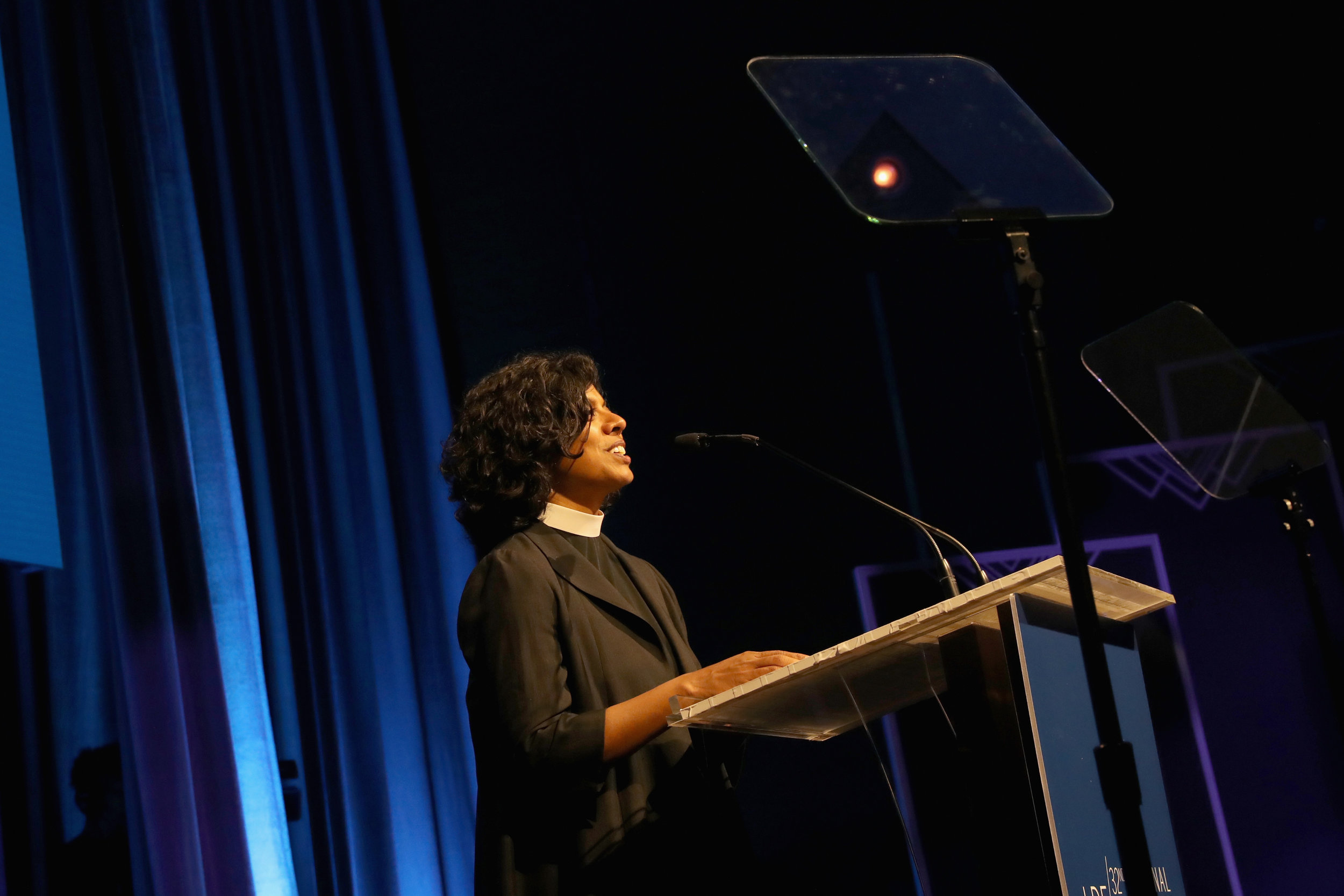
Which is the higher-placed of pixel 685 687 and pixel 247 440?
pixel 247 440

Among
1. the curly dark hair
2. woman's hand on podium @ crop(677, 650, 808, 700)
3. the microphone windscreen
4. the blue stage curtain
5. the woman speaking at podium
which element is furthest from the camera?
the blue stage curtain

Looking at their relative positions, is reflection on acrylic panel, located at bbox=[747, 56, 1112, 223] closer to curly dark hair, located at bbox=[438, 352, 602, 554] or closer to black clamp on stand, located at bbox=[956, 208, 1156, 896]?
black clamp on stand, located at bbox=[956, 208, 1156, 896]

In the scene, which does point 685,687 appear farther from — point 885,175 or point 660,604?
point 885,175

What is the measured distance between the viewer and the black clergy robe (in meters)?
1.61

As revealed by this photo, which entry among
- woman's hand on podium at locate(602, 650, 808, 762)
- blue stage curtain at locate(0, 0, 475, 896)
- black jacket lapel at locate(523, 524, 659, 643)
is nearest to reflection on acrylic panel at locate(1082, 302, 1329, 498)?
black jacket lapel at locate(523, 524, 659, 643)

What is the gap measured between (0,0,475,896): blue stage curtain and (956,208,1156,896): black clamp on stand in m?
1.96

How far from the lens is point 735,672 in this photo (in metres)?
1.46

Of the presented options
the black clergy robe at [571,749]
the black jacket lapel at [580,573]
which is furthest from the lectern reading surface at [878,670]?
the black jacket lapel at [580,573]

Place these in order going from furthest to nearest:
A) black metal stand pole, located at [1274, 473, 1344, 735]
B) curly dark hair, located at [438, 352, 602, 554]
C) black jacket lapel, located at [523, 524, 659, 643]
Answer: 1. black metal stand pole, located at [1274, 473, 1344, 735]
2. curly dark hair, located at [438, 352, 602, 554]
3. black jacket lapel, located at [523, 524, 659, 643]

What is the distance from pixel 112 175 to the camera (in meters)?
2.78

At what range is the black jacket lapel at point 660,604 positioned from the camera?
1887 mm

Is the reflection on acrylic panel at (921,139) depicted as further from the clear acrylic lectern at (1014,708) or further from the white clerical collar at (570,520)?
the white clerical collar at (570,520)

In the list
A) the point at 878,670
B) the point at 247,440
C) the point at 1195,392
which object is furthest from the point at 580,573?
the point at 1195,392

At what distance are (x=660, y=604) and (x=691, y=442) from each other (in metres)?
0.33
